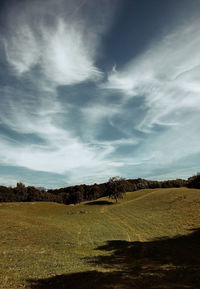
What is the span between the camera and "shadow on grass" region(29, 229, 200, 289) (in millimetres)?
15349

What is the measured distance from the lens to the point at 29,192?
17550 cm

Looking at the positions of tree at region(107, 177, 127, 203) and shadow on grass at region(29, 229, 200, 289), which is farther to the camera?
tree at region(107, 177, 127, 203)

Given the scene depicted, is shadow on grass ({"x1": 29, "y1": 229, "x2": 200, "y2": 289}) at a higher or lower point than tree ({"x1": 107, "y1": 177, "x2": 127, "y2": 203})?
lower

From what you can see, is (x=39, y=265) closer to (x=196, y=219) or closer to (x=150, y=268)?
(x=150, y=268)

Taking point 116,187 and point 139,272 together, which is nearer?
point 139,272

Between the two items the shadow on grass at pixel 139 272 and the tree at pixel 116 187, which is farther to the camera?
the tree at pixel 116 187

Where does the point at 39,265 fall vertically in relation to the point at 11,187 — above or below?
below

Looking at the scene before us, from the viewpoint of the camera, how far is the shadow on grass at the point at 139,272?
1535cm

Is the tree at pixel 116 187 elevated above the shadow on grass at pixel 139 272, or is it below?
above

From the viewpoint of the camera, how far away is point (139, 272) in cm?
1864

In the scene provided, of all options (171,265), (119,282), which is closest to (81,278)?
(119,282)

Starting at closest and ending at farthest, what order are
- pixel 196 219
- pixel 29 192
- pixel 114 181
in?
1. pixel 196 219
2. pixel 114 181
3. pixel 29 192

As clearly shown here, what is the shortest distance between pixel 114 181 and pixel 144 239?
7993 centimetres

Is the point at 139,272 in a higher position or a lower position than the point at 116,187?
lower
